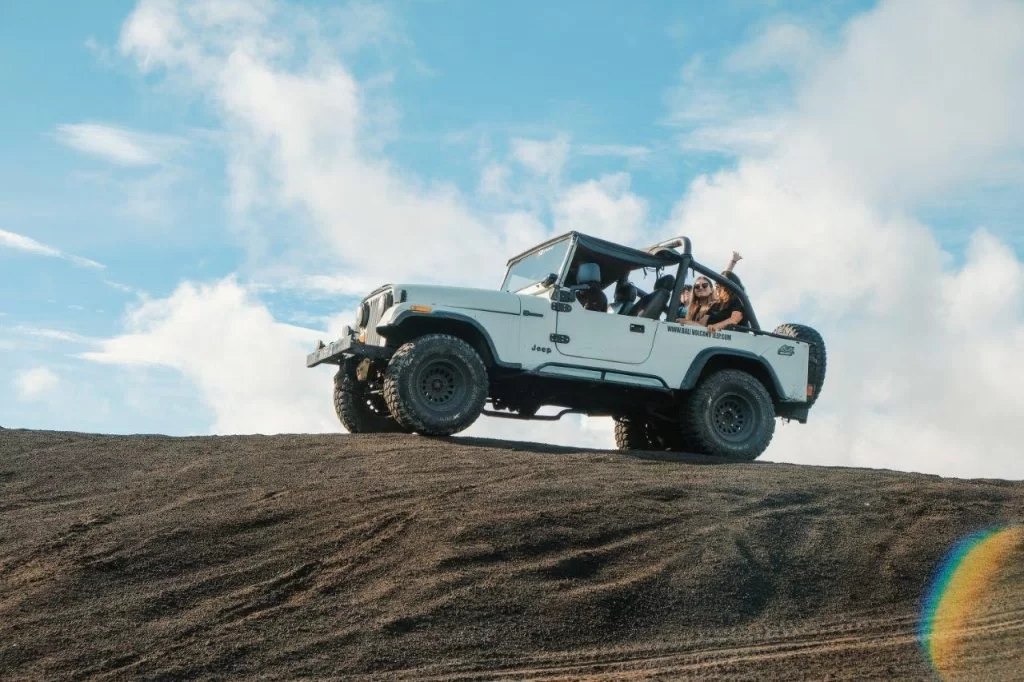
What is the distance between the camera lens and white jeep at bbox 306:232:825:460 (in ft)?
34.5

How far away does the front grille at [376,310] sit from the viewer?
10.8 meters

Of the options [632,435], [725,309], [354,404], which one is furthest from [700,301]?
[354,404]

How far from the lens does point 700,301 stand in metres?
12.8

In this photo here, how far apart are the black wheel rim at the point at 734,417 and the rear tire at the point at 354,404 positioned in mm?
3865

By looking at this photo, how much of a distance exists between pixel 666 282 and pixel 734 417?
1.79 meters

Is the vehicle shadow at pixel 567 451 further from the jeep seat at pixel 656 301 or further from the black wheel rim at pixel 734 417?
the jeep seat at pixel 656 301

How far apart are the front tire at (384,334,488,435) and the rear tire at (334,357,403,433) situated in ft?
4.04

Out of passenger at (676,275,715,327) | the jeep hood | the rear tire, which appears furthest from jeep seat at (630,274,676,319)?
the rear tire

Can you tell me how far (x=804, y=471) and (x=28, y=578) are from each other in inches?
275

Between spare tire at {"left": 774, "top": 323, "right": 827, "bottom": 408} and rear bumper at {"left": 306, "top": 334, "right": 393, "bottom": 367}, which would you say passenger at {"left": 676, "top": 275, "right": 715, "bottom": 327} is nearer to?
spare tire at {"left": 774, "top": 323, "right": 827, "bottom": 408}

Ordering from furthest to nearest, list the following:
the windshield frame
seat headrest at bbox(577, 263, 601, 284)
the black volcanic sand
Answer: the windshield frame < seat headrest at bbox(577, 263, 601, 284) < the black volcanic sand

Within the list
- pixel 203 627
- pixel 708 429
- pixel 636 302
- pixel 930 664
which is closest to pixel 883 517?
pixel 930 664

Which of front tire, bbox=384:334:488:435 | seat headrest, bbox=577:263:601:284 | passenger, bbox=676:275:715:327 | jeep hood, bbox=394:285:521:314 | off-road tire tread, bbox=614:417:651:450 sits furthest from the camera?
off-road tire tread, bbox=614:417:651:450

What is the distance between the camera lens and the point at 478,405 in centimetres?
1057
